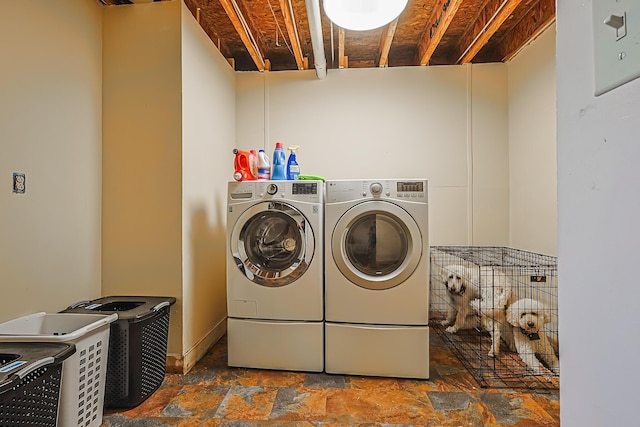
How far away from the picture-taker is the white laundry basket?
4.55 ft

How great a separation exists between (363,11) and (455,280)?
1802mm

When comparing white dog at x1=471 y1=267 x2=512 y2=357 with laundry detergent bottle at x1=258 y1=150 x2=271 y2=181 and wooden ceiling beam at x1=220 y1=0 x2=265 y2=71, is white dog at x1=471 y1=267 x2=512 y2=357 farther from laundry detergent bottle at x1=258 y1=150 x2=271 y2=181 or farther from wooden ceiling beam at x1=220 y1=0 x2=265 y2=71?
wooden ceiling beam at x1=220 y1=0 x2=265 y2=71

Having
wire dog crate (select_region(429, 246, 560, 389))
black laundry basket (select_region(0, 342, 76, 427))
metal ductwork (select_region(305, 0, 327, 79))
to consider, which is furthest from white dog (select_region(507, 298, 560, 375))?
black laundry basket (select_region(0, 342, 76, 427))

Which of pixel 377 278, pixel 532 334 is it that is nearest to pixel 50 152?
pixel 377 278

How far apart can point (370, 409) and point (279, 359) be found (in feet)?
2.17

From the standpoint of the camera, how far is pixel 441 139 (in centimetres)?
318

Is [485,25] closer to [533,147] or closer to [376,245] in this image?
[533,147]

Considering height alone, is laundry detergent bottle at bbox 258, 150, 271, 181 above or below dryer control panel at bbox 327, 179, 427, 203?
above

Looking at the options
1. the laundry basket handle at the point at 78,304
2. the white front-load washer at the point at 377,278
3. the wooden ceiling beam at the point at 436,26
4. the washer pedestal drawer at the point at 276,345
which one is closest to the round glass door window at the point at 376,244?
the white front-load washer at the point at 377,278

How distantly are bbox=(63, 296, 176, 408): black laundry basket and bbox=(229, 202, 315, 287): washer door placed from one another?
558mm

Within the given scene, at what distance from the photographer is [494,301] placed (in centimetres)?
221

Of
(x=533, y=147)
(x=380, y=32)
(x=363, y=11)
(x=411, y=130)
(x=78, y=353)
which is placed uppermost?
(x=380, y=32)

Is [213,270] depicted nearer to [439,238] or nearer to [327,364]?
[327,364]

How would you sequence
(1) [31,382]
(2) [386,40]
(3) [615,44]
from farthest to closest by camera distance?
(2) [386,40]
(1) [31,382]
(3) [615,44]
